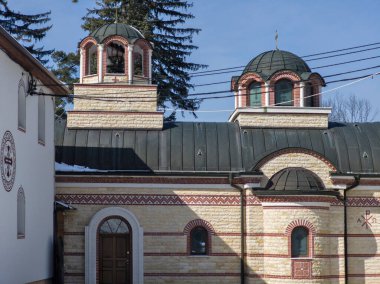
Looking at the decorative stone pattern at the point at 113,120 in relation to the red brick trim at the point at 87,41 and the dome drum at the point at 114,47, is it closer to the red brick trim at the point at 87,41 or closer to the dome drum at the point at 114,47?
the dome drum at the point at 114,47

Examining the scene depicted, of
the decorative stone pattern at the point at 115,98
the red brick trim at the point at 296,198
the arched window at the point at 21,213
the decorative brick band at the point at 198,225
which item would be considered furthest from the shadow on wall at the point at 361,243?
the arched window at the point at 21,213

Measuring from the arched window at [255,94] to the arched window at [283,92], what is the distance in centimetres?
66

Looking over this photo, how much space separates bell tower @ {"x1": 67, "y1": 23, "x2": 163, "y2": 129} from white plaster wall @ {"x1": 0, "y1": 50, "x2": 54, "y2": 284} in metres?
3.28

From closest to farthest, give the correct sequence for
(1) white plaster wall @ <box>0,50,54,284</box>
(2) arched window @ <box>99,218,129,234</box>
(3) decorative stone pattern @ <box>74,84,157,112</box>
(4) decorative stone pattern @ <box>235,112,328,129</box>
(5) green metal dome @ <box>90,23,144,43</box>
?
1. (1) white plaster wall @ <box>0,50,54,284</box>
2. (2) arched window @ <box>99,218,129,234</box>
3. (3) decorative stone pattern @ <box>74,84,157,112</box>
4. (4) decorative stone pattern @ <box>235,112,328,129</box>
5. (5) green metal dome @ <box>90,23,144,43</box>

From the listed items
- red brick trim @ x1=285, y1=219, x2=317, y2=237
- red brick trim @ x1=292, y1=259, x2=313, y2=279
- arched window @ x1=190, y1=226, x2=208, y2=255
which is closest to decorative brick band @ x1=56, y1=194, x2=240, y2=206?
arched window @ x1=190, y1=226, x2=208, y2=255

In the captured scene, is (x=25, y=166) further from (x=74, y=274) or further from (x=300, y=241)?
(x=300, y=241)

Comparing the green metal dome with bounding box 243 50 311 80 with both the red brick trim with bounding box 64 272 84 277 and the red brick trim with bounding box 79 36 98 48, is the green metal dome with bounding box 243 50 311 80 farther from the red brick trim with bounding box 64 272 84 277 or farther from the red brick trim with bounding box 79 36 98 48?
the red brick trim with bounding box 64 272 84 277

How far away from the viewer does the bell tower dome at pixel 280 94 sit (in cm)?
2994

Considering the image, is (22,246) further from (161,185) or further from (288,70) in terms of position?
(288,70)

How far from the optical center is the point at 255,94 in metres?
30.6

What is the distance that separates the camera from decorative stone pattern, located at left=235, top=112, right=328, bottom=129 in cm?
2991

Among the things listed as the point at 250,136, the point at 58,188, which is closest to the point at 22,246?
the point at 58,188

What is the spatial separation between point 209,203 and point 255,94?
197 inches

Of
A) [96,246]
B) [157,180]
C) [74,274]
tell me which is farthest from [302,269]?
[74,274]
